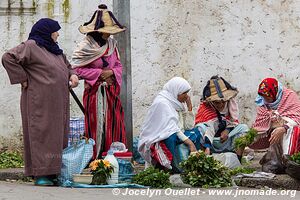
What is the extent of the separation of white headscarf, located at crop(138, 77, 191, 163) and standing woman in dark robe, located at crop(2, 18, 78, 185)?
3.82 feet

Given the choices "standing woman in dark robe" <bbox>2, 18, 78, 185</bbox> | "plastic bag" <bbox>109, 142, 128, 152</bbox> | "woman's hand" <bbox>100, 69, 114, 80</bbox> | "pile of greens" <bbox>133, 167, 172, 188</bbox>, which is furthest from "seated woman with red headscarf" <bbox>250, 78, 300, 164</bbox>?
"standing woman in dark robe" <bbox>2, 18, 78, 185</bbox>

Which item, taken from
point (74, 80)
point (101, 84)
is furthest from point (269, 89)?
point (74, 80)

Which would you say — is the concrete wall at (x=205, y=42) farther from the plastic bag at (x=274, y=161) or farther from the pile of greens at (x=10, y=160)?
the plastic bag at (x=274, y=161)

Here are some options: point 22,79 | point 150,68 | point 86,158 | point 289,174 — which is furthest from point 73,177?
point 150,68

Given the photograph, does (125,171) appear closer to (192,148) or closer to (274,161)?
(192,148)

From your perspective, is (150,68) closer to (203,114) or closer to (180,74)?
(180,74)

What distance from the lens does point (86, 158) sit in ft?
32.1

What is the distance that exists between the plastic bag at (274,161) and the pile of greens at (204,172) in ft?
2.60

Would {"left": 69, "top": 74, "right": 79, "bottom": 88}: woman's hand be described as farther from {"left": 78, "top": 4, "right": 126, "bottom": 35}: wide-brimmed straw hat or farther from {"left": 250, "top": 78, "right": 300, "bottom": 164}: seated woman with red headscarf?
{"left": 250, "top": 78, "right": 300, "bottom": 164}: seated woman with red headscarf

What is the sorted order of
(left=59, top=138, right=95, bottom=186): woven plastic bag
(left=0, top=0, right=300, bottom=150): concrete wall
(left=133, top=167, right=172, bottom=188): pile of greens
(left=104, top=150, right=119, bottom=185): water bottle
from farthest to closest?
1. (left=0, top=0, right=300, bottom=150): concrete wall
2. (left=59, top=138, right=95, bottom=186): woven plastic bag
3. (left=104, top=150, right=119, bottom=185): water bottle
4. (left=133, top=167, right=172, bottom=188): pile of greens

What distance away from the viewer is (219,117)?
11.3 metres

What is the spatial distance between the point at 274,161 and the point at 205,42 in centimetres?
264

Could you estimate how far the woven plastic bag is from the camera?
973 centimetres

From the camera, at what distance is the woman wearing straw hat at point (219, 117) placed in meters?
11.2
